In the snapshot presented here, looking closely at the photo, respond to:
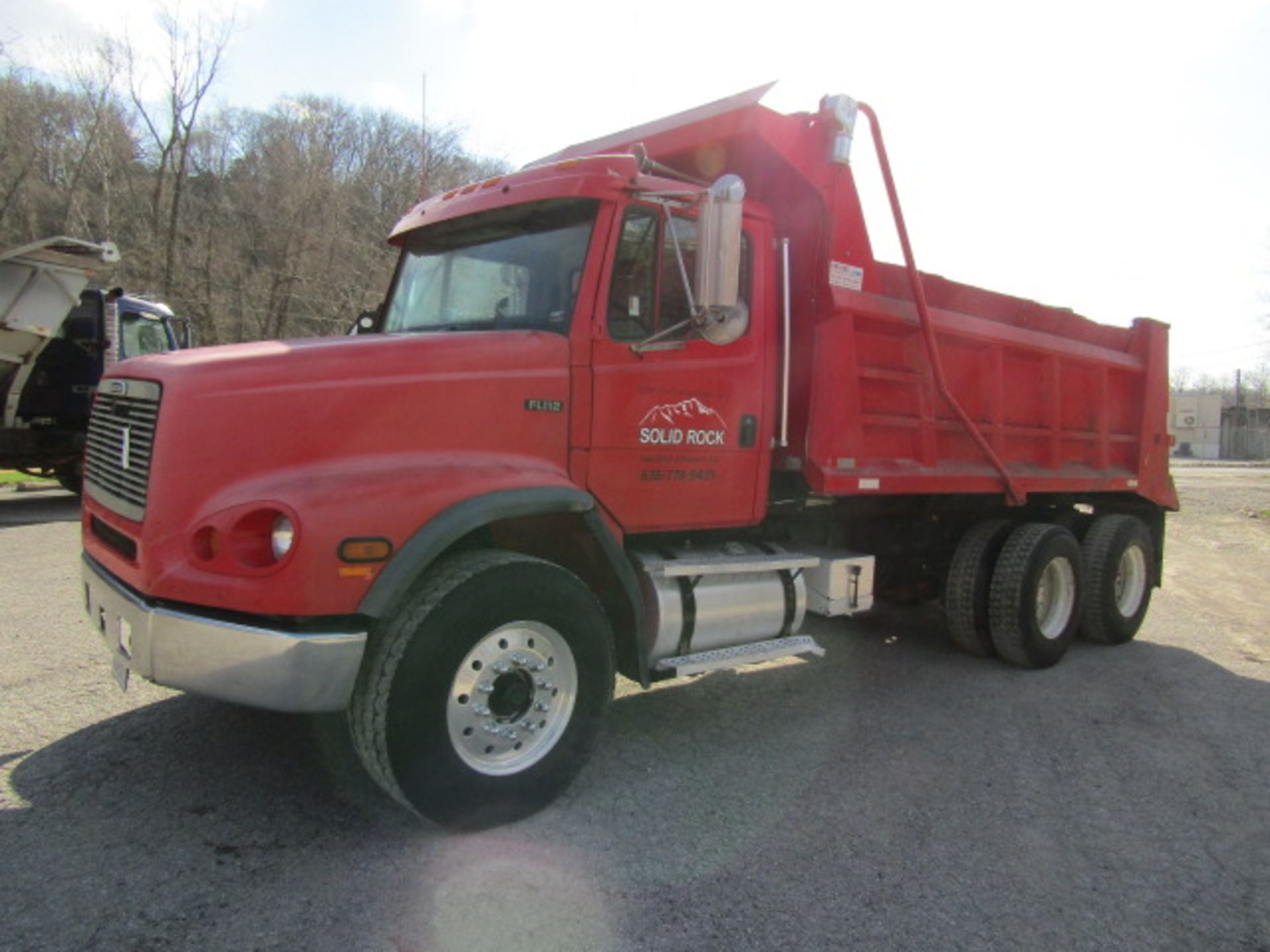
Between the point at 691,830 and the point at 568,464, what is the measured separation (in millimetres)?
1558

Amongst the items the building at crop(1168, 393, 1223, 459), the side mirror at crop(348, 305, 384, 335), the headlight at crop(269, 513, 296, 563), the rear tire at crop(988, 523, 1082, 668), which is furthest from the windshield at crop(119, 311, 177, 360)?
the building at crop(1168, 393, 1223, 459)

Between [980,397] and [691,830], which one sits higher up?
[980,397]

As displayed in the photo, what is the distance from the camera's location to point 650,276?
3.98 m

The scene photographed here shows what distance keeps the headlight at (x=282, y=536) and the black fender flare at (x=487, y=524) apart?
12.1 inches

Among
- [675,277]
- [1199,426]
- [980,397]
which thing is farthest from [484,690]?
[1199,426]

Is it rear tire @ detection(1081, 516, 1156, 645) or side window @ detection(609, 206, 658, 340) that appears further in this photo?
rear tire @ detection(1081, 516, 1156, 645)

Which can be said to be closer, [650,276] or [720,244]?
[720,244]

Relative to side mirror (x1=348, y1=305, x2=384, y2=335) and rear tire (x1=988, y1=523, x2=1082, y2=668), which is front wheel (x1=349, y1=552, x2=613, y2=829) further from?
rear tire (x1=988, y1=523, x2=1082, y2=668)

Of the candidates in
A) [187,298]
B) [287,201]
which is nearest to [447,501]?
[187,298]

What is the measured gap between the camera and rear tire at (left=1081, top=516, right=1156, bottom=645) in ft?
22.2

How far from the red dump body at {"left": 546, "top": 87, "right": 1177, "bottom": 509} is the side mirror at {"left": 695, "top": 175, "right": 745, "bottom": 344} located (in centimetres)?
80

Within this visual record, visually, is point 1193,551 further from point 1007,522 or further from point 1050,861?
point 1050,861

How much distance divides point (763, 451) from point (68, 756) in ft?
11.4

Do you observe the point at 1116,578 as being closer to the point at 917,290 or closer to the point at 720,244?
the point at 917,290
